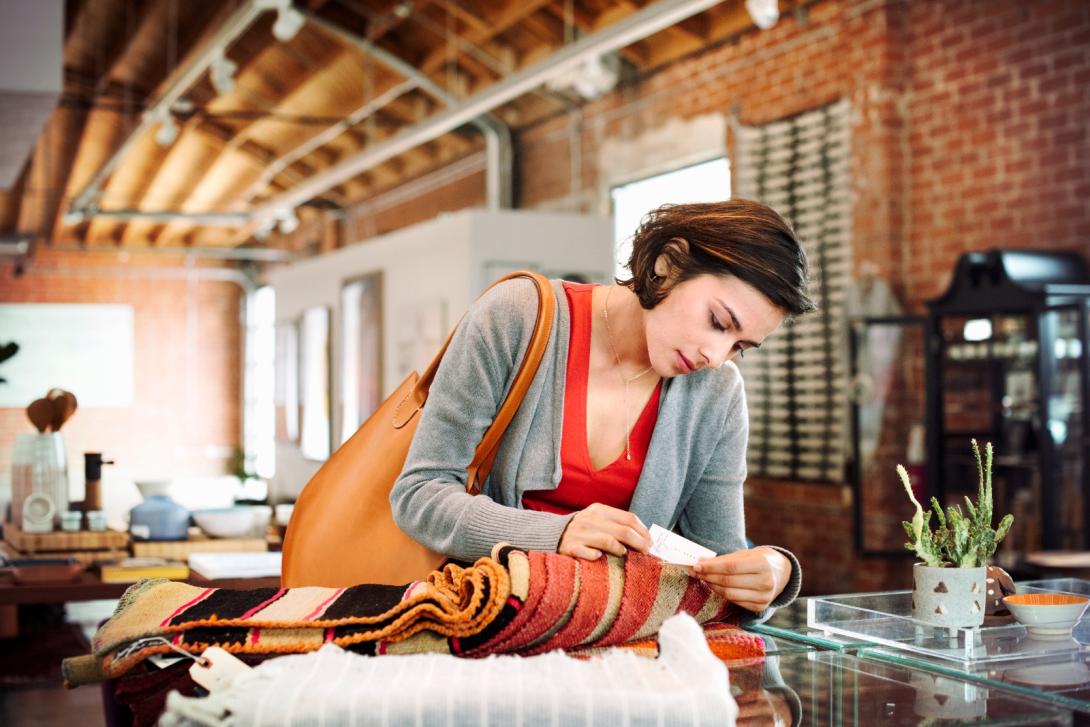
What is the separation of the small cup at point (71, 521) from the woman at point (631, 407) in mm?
2214

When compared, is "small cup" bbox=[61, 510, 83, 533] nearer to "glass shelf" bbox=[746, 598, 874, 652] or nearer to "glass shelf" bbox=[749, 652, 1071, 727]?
"glass shelf" bbox=[746, 598, 874, 652]

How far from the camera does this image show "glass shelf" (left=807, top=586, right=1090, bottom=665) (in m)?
1.46

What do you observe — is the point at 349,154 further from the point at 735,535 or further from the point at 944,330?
the point at 735,535

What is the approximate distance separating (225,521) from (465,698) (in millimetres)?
2603

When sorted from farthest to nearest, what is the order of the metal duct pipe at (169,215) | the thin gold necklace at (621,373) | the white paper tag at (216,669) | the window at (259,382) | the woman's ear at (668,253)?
the window at (259,382) → the metal duct pipe at (169,215) → the thin gold necklace at (621,373) → the woman's ear at (668,253) → the white paper tag at (216,669)

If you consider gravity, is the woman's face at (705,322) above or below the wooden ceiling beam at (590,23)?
below

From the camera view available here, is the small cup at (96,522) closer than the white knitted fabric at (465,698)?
No

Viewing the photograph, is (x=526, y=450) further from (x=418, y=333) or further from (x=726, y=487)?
(x=418, y=333)

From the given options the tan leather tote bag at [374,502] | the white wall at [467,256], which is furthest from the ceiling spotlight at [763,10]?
the tan leather tote bag at [374,502]

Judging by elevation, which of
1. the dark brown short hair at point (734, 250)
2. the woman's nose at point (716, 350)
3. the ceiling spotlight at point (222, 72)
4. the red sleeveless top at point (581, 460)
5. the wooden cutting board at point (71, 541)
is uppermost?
the ceiling spotlight at point (222, 72)

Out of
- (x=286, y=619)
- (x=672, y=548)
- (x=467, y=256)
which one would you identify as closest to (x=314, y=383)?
(x=467, y=256)

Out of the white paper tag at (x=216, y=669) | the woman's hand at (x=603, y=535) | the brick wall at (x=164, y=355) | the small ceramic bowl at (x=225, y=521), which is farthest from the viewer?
the brick wall at (x=164, y=355)

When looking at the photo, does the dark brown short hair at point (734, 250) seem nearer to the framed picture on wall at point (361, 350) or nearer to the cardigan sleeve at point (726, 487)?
the cardigan sleeve at point (726, 487)

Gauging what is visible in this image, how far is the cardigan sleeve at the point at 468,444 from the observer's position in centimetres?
153
